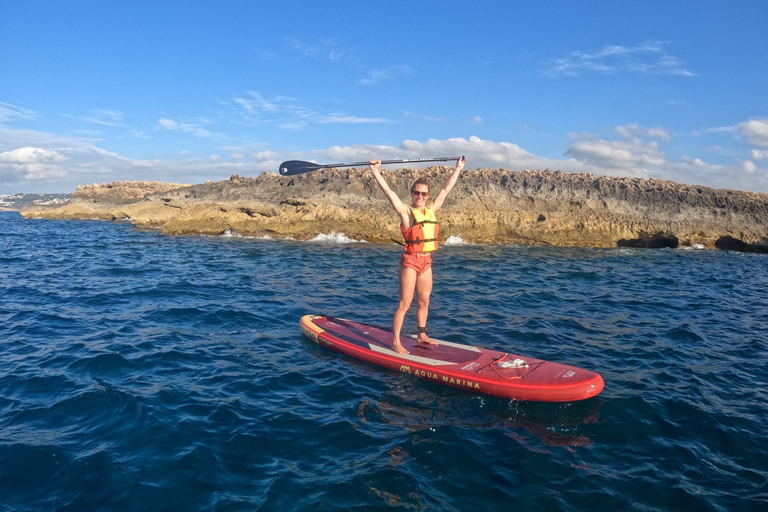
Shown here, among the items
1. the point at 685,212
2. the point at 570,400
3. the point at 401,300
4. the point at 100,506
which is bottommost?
the point at 100,506

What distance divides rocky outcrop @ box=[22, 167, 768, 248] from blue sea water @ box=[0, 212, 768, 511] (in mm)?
14177

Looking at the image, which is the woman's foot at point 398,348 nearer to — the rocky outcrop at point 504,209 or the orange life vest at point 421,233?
the orange life vest at point 421,233

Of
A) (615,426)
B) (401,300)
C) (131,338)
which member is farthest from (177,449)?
(615,426)

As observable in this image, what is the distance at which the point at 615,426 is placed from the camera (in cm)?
508

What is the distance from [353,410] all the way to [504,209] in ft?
75.9

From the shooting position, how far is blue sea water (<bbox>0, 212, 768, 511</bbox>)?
12.8 feet

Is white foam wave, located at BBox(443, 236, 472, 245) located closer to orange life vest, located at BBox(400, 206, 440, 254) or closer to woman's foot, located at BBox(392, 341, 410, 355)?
woman's foot, located at BBox(392, 341, 410, 355)

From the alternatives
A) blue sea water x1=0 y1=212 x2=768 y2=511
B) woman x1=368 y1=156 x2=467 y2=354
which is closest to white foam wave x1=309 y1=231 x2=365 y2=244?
blue sea water x1=0 y1=212 x2=768 y2=511

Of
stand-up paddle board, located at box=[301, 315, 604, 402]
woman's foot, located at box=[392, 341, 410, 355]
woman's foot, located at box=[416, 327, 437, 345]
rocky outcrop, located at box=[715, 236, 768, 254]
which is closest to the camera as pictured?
stand-up paddle board, located at box=[301, 315, 604, 402]

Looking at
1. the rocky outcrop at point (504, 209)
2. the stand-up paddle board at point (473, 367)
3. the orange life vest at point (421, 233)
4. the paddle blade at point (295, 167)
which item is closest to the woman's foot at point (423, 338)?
the stand-up paddle board at point (473, 367)

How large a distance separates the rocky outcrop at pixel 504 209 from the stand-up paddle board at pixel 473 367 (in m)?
17.4

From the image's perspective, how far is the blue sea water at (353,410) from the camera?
389 cm

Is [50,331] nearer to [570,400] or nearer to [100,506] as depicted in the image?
[100,506]

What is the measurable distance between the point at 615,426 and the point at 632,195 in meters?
25.9
